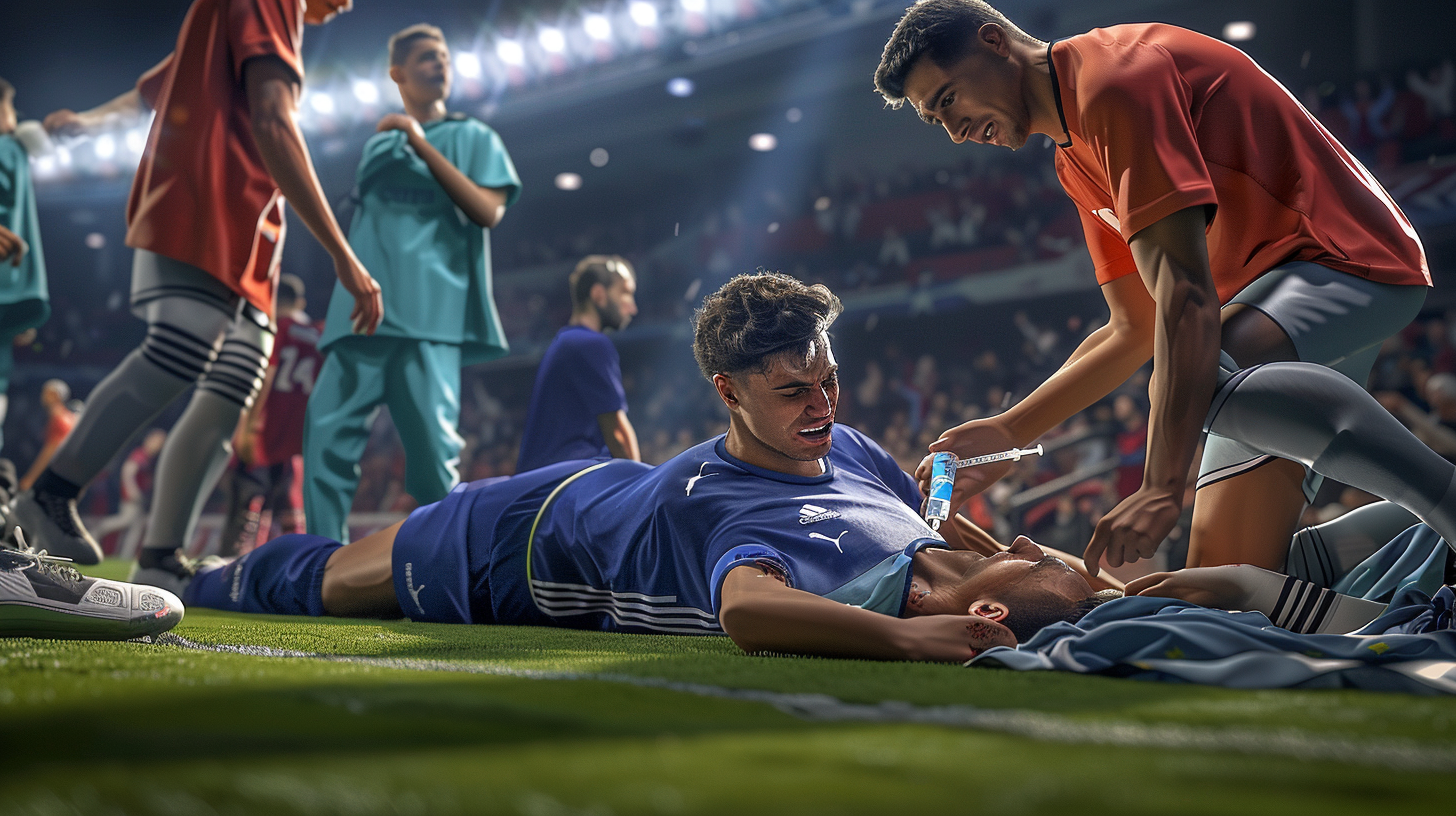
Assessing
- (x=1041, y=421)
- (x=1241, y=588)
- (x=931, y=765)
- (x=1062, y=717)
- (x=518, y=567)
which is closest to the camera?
(x=931, y=765)

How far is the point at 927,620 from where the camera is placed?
5.05ft

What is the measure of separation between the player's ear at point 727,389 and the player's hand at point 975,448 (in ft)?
1.39

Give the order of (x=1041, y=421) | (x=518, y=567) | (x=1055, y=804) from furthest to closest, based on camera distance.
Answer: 1. (x=518, y=567)
2. (x=1041, y=421)
3. (x=1055, y=804)

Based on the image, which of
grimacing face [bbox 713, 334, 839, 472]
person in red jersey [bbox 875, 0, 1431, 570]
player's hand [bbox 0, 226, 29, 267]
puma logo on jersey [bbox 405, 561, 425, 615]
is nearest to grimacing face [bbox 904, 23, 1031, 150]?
person in red jersey [bbox 875, 0, 1431, 570]

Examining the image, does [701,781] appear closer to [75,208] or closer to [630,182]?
[630,182]

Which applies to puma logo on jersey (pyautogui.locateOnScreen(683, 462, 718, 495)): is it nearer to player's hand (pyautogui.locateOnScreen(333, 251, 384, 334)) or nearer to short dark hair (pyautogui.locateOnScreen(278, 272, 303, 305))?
player's hand (pyautogui.locateOnScreen(333, 251, 384, 334))

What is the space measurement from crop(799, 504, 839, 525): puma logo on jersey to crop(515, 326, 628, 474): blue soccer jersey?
194 centimetres

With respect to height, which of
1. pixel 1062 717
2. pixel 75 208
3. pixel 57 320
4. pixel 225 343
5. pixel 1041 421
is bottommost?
pixel 1062 717

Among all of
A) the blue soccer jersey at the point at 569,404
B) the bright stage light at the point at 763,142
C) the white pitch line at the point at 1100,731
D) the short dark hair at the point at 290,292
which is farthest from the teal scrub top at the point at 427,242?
the bright stage light at the point at 763,142

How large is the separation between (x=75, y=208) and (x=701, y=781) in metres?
20.3

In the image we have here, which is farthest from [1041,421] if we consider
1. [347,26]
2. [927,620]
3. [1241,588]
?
[347,26]

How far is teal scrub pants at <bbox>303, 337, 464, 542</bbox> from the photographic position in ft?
11.1

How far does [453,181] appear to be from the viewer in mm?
3713

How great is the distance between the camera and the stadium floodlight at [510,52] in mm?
12602
